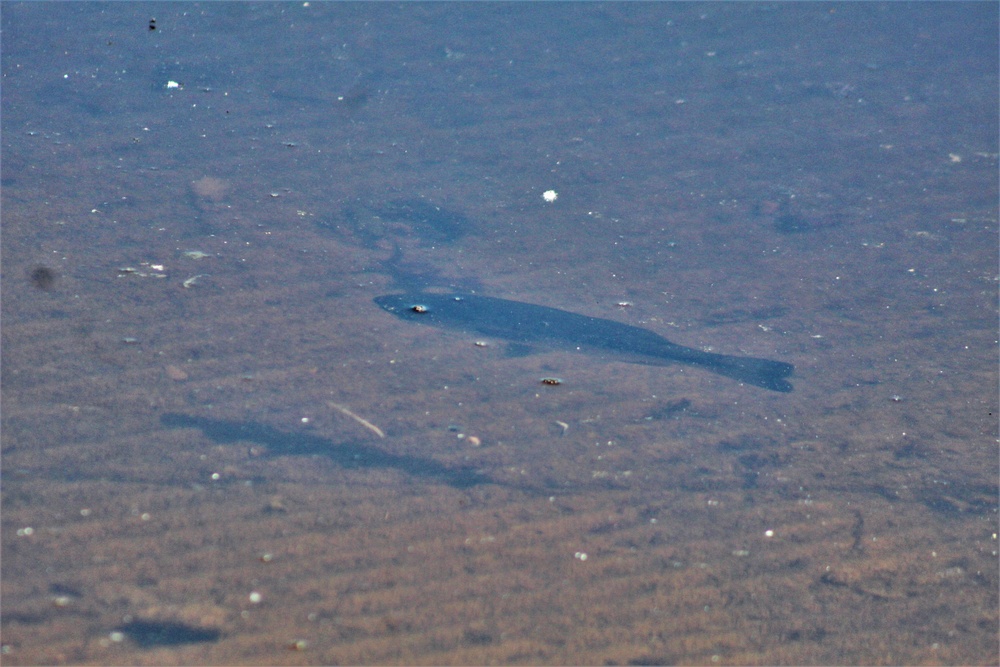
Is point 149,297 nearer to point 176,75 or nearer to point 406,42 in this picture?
point 176,75

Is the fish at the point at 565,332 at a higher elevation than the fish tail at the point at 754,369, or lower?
higher

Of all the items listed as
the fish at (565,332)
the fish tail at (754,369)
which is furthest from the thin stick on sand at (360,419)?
the fish tail at (754,369)

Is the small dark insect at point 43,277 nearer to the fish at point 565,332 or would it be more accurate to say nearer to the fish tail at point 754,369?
the fish at point 565,332

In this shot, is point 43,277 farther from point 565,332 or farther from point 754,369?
point 754,369

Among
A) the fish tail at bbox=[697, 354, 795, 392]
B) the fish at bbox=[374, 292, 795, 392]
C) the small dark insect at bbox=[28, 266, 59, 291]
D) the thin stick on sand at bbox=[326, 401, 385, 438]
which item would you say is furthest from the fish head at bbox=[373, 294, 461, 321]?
the small dark insect at bbox=[28, 266, 59, 291]

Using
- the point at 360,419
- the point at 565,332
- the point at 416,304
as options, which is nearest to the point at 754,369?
the point at 565,332

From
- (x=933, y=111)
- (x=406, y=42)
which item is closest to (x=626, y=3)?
(x=406, y=42)
